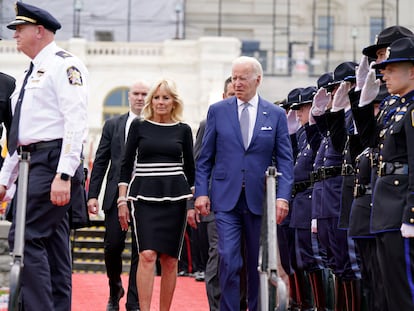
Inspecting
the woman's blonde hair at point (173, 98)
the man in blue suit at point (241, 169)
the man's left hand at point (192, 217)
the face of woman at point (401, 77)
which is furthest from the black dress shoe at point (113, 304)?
the face of woman at point (401, 77)

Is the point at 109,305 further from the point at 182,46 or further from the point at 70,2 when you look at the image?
the point at 70,2

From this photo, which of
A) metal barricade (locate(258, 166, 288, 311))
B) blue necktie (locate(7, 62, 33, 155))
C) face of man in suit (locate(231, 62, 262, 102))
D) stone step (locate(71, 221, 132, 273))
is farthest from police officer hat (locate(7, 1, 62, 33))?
stone step (locate(71, 221, 132, 273))

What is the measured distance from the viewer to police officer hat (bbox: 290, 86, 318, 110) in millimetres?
9836

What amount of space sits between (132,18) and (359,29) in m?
12.3

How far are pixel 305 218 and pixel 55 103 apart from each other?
3323 millimetres

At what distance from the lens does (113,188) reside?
9555 millimetres

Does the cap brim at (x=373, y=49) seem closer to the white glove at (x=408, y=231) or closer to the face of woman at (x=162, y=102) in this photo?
the white glove at (x=408, y=231)

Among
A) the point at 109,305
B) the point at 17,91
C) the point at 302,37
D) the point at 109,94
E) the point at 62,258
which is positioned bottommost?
the point at 109,305

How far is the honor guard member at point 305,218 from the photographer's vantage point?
9.30 meters

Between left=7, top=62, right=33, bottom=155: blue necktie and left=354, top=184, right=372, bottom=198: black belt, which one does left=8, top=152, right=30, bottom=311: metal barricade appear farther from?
left=354, top=184, right=372, bottom=198: black belt

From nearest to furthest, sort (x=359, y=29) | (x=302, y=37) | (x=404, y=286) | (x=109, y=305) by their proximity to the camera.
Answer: (x=404, y=286), (x=109, y=305), (x=302, y=37), (x=359, y=29)

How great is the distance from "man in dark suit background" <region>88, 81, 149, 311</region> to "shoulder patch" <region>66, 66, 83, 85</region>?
265 centimetres

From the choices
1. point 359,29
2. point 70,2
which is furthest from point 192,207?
point 359,29

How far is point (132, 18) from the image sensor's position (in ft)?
141
